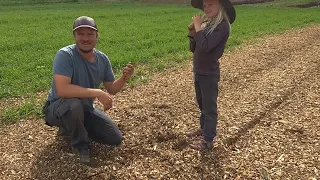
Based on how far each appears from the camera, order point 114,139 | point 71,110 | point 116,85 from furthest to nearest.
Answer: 1. point 116,85
2. point 114,139
3. point 71,110

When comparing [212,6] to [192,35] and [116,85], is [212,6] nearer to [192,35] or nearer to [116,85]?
[192,35]

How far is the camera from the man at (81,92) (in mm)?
4219

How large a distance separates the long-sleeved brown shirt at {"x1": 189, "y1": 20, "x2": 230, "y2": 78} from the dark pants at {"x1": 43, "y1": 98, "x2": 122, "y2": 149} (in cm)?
132

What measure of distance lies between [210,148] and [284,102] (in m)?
2.40

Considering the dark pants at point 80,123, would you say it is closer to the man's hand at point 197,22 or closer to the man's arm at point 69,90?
the man's arm at point 69,90

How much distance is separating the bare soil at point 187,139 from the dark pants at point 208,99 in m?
0.29

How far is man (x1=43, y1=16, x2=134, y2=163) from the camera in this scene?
13.8 ft

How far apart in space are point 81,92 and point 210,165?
1677mm

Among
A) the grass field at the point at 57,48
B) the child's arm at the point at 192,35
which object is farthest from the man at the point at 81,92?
the grass field at the point at 57,48

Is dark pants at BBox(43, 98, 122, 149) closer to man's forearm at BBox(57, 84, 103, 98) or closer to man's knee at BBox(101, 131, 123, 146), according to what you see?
man's knee at BBox(101, 131, 123, 146)

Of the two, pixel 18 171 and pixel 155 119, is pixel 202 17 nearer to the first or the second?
pixel 155 119

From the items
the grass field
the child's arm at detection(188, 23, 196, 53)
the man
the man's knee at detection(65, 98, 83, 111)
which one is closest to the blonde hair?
the child's arm at detection(188, 23, 196, 53)

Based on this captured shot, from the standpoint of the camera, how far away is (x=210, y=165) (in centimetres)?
438

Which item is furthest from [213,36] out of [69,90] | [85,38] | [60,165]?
[60,165]
